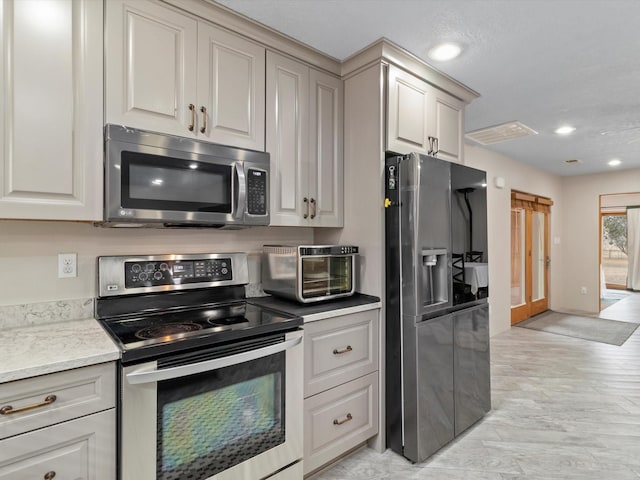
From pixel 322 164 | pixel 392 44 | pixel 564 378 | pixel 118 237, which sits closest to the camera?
pixel 118 237

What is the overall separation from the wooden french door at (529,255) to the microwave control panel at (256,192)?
457 centimetres

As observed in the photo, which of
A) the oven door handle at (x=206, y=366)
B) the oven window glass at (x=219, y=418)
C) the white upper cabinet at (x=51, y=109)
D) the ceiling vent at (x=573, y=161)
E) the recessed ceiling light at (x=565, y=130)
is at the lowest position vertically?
the oven window glass at (x=219, y=418)

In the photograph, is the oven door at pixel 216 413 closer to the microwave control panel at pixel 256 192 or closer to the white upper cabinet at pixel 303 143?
the microwave control panel at pixel 256 192

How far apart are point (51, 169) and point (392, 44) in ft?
6.14

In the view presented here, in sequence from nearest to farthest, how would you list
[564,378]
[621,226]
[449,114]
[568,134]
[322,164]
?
1. [322,164]
2. [449,114]
3. [564,378]
4. [568,134]
5. [621,226]

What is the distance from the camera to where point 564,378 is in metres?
3.38

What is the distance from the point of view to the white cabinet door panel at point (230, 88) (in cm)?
179

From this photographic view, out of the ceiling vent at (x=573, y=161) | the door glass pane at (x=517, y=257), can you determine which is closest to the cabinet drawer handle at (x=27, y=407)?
the door glass pane at (x=517, y=257)

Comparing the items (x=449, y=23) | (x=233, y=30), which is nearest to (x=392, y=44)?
(x=449, y=23)

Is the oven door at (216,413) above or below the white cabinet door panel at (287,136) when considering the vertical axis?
below

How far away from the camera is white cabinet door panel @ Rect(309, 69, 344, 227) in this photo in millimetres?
2246

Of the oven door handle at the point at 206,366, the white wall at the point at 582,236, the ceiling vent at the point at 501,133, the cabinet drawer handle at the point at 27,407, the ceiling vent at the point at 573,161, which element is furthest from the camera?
the white wall at the point at 582,236

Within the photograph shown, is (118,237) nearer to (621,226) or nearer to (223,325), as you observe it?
(223,325)

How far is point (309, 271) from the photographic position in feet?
6.74
